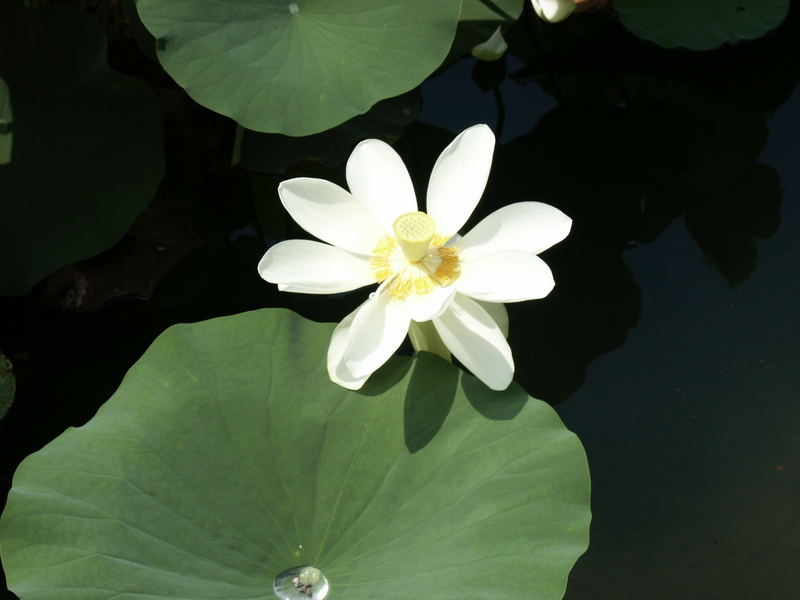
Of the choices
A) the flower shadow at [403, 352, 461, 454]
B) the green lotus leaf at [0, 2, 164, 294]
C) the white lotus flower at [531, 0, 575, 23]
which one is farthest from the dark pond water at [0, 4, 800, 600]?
the flower shadow at [403, 352, 461, 454]

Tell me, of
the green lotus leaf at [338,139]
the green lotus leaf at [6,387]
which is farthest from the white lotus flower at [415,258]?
the green lotus leaf at [6,387]

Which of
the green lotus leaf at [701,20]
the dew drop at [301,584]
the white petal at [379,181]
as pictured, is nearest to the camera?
the dew drop at [301,584]

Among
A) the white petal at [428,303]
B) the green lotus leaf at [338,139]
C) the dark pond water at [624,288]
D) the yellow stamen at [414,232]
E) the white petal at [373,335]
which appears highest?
the yellow stamen at [414,232]

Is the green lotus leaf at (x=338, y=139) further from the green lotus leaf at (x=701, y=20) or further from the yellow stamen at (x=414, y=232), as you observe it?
the yellow stamen at (x=414, y=232)

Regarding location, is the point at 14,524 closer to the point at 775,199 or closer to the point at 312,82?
the point at 312,82

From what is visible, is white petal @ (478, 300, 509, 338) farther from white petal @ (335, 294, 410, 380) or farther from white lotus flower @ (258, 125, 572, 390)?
white petal @ (335, 294, 410, 380)

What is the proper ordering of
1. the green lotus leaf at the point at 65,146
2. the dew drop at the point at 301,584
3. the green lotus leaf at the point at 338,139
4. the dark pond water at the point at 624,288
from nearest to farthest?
the dew drop at the point at 301,584, the dark pond water at the point at 624,288, the green lotus leaf at the point at 65,146, the green lotus leaf at the point at 338,139

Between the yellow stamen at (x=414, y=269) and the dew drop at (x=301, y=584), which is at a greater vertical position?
the yellow stamen at (x=414, y=269)

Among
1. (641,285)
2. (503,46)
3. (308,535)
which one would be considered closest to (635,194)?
(641,285)
